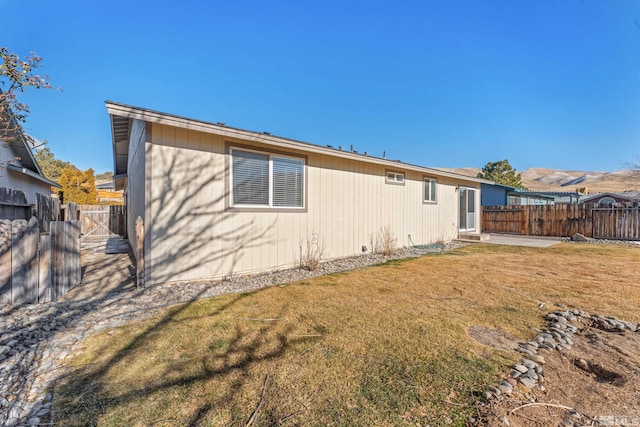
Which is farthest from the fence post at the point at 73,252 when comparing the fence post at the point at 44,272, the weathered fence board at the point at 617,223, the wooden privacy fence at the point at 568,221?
the weathered fence board at the point at 617,223

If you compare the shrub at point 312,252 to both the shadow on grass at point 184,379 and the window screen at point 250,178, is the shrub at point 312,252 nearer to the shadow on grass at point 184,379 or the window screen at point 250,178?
the window screen at point 250,178

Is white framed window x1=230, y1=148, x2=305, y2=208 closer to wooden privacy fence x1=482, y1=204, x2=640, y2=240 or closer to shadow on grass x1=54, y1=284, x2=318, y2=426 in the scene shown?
shadow on grass x1=54, y1=284, x2=318, y2=426

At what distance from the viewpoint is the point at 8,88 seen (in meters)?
3.95

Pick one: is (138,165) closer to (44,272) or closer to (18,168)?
(44,272)

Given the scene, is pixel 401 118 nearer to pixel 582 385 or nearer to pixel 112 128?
pixel 112 128

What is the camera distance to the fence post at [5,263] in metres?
3.81

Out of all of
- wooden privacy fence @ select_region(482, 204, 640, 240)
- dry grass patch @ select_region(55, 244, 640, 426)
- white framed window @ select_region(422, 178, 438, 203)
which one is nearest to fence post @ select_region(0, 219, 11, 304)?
dry grass patch @ select_region(55, 244, 640, 426)

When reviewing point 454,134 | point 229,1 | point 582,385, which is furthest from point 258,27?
point 454,134

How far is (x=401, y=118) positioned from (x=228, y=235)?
1943 centimetres

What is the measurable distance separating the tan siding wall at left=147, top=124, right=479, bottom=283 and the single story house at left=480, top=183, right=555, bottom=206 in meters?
14.2

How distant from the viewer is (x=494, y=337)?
3012mm

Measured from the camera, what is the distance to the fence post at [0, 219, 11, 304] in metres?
3.81

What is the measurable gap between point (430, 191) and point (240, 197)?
792cm

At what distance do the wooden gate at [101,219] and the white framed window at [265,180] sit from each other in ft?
41.8
